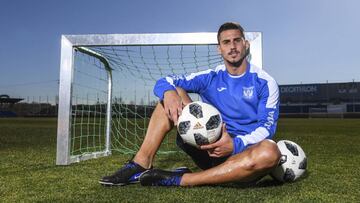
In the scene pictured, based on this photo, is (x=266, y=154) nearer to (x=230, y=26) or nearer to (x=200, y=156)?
(x=200, y=156)

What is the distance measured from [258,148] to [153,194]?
754mm

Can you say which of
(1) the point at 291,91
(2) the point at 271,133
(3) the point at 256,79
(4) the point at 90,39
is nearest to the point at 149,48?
(4) the point at 90,39

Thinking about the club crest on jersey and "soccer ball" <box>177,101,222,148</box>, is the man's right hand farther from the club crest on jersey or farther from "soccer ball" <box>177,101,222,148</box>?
the club crest on jersey

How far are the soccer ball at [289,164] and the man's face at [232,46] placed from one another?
2.54 ft

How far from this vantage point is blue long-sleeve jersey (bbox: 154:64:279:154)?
2.94 meters

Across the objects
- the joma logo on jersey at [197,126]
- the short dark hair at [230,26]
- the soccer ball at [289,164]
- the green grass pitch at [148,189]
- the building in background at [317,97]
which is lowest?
the green grass pitch at [148,189]

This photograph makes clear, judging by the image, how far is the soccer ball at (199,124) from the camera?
107 inches

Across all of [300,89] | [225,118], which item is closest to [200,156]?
[225,118]

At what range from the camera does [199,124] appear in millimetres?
2730

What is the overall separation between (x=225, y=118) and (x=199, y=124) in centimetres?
42

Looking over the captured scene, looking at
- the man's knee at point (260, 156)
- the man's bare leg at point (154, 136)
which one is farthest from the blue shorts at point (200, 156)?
the man's knee at point (260, 156)

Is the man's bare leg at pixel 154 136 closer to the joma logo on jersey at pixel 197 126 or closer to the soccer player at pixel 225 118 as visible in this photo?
the soccer player at pixel 225 118

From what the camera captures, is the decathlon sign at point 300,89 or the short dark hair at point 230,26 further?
the decathlon sign at point 300,89

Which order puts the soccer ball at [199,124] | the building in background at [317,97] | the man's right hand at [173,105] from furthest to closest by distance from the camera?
the building in background at [317,97], the man's right hand at [173,105], the soccer ball at [199,124]
